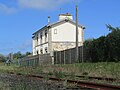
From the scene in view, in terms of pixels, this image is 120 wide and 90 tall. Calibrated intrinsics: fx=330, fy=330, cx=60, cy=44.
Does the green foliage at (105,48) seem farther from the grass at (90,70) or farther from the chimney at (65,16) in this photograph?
the chimney at (65,16)

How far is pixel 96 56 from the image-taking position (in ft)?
127

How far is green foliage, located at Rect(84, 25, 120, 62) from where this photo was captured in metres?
33.5

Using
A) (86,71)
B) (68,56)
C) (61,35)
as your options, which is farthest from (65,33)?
(86,71)

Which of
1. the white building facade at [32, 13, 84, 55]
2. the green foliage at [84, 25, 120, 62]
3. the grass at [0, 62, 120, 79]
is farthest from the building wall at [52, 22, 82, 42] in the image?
the grass at [0, 62, 120, 79]

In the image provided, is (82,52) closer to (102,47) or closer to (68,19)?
(102,47)

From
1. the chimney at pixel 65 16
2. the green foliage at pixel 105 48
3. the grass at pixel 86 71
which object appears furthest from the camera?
the chimney at pixel 65 16

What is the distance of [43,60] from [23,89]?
141 feet

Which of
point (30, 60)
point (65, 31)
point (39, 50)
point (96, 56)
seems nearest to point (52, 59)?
point (30, 60)

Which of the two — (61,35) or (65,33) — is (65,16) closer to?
(65,33)

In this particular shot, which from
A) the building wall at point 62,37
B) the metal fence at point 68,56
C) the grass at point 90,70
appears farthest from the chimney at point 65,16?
the grass at point 90,70

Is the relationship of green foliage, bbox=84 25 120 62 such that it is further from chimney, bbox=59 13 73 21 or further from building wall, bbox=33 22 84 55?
chimney, bbox=59 13 73 21

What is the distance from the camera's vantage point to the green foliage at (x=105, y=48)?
110 ft

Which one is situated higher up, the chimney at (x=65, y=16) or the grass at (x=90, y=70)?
the chimney at (x=65, y=16)

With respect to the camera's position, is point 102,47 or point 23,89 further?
point 102,47
